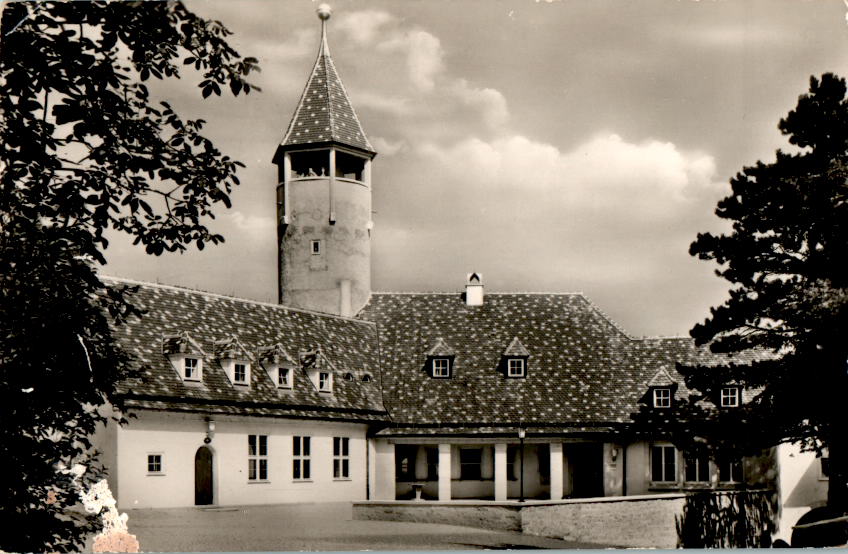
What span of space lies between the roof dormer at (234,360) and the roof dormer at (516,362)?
564 centimetres

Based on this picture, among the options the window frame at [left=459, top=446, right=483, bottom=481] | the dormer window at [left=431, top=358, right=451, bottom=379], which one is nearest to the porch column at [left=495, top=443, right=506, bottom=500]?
the window frame at [left=459, top=446, right=483, bottom=481]

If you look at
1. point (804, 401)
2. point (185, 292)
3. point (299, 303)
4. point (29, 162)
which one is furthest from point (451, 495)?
point (29, 162)

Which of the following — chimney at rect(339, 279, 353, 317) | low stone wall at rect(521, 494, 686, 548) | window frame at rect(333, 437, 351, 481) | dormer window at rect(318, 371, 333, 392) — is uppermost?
chimney at rect(339, 279, 353, 317)

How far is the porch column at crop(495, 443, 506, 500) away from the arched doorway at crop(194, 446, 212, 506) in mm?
6988

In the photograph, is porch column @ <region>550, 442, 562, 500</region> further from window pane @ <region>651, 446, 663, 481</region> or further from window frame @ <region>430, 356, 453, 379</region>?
window frame @ <region>430, 356, 453, 379</region>

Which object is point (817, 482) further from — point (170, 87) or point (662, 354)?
point (170, 87)

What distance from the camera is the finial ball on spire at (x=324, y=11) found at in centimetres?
1023

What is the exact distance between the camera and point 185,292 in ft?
57.9

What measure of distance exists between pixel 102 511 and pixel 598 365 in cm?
1429

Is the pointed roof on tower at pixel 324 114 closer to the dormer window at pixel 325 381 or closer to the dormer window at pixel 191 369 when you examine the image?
the dormer window at pixel 191 369

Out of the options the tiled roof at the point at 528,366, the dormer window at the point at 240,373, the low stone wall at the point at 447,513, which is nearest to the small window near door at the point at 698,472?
the tiled roof at the point at 528,366

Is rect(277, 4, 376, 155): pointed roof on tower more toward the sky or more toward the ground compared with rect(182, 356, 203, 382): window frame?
more toward the sky

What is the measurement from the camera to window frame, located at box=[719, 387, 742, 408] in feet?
53.6

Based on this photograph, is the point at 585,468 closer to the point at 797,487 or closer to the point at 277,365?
the point at 797,487
